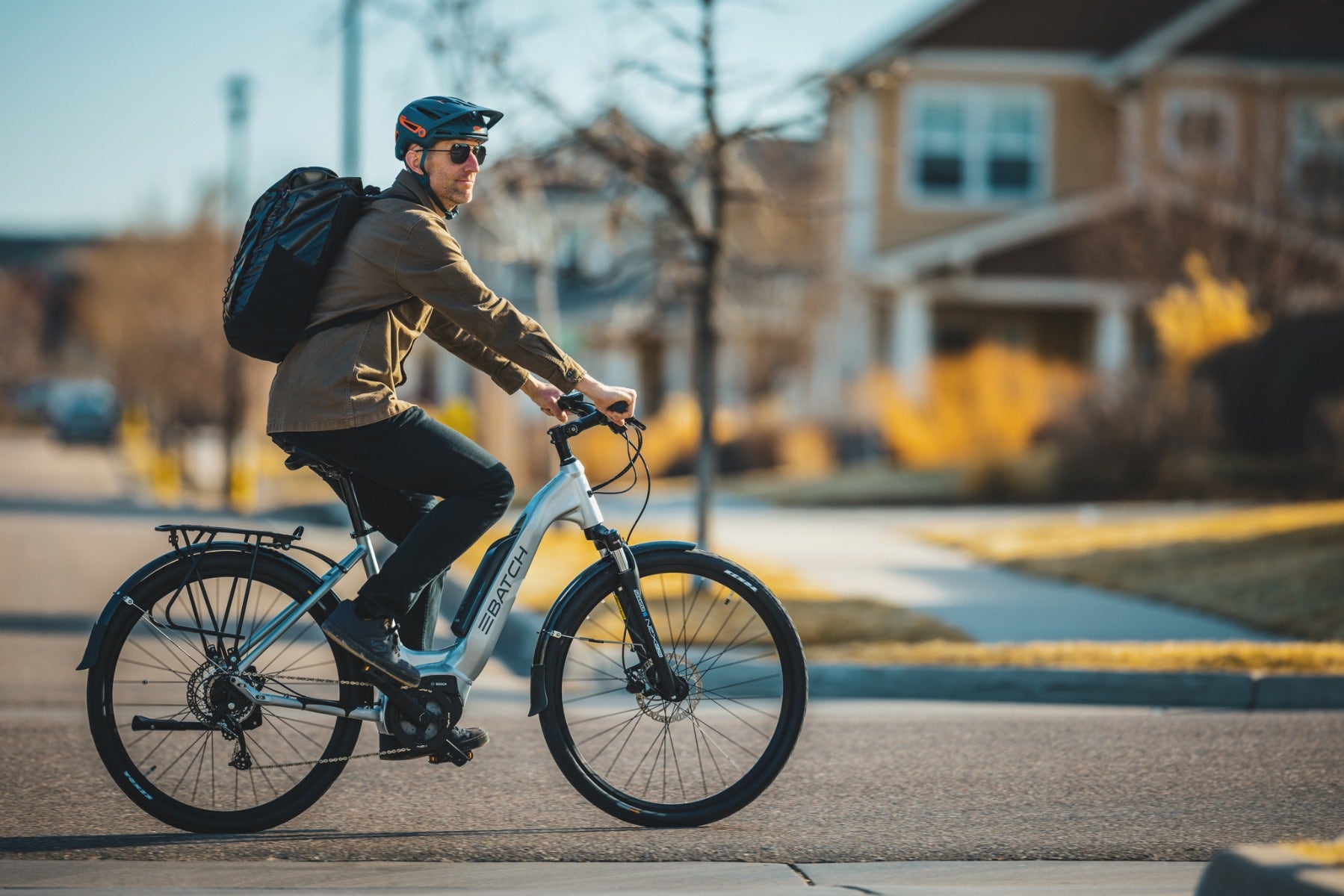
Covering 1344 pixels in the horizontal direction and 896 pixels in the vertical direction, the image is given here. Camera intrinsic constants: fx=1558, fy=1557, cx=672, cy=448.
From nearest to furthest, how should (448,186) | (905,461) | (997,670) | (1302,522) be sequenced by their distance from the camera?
(448,186)
(997,670)
(1302,522)
(905,461)

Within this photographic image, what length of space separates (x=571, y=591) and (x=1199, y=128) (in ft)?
73.3

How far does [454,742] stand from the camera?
4.74m

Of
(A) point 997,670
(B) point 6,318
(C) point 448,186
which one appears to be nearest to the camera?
(C) point 448,186

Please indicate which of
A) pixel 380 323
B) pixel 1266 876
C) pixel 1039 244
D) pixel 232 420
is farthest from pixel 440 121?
pixel 1039 244

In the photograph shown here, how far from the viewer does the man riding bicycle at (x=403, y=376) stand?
14.8 feet

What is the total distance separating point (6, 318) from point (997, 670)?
76975 millimetres

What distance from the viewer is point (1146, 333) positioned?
2781 cm

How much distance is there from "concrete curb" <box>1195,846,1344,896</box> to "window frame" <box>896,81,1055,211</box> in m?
25.8

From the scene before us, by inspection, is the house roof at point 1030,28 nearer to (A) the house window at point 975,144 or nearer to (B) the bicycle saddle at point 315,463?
(A) the house window at point 975,144

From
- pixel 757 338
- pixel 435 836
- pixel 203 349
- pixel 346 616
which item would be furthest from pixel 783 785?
pixel 757 338

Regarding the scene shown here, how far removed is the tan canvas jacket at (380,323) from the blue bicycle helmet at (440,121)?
0.66 ft

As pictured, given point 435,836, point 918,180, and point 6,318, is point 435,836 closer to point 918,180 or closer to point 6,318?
point 918,180

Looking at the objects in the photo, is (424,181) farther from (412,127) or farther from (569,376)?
(569,376)

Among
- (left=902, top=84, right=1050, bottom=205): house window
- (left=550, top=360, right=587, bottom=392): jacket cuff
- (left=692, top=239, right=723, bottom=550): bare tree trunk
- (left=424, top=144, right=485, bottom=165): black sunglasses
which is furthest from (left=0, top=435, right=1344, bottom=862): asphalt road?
(left=902, top=84, right=1050, bottom=205): house window
